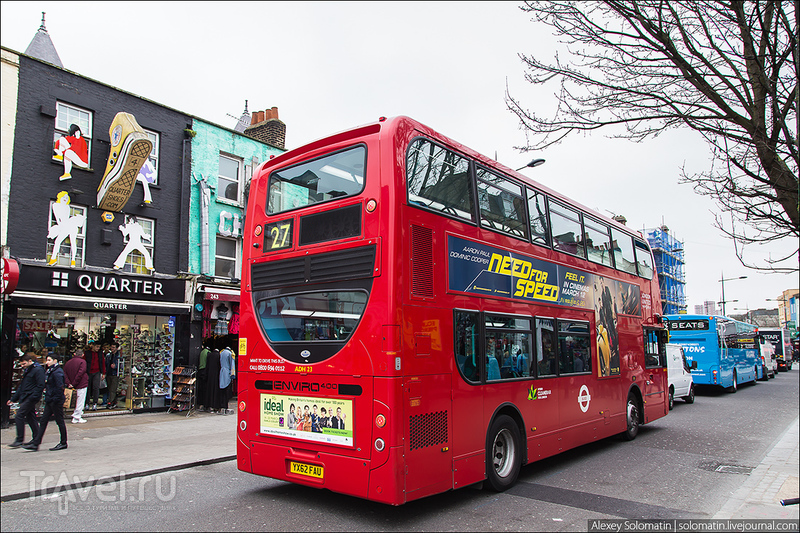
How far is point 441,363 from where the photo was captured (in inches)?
238

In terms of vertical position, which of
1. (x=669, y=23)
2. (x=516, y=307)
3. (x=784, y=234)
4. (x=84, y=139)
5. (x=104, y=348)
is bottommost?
(x=104, y=348)

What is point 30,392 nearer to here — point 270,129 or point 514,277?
point 514,277

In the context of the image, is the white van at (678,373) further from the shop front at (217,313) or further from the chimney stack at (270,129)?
the chimney stack at (270,129)

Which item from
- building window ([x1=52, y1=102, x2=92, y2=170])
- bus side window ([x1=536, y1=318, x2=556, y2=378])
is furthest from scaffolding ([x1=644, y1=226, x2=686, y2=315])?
building window ([x1=52, y1=102, x2=92, y2=170])

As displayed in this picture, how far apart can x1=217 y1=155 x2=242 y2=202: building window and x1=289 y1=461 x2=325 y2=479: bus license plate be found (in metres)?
12.9

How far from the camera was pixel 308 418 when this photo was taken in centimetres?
605

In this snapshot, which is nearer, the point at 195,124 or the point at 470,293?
the point at 470,293

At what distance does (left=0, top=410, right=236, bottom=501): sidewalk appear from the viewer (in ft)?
21.3

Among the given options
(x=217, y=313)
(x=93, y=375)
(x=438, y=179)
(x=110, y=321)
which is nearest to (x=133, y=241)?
(x=110, y=321)

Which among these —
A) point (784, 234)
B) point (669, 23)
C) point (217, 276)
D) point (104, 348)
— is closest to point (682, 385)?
point (784, 234)

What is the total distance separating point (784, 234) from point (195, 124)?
15.7 m

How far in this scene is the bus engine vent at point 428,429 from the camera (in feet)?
18.3

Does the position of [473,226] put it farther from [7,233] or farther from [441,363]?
[7,233]

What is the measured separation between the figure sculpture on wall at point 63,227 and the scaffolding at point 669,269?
49986mm
